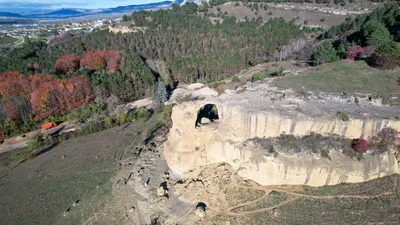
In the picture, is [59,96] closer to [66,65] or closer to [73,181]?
[66,65]

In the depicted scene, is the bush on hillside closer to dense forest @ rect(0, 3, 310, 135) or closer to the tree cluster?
dense forest @ rect(0, 3, 310, 135)

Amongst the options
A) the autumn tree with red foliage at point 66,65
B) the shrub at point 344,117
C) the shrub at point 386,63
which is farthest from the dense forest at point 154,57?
the shrub at point 344,117

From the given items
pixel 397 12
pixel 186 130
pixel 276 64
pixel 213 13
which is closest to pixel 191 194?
pixel 186 130

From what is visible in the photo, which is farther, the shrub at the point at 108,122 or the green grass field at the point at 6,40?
the green grass field at the point at 6,40

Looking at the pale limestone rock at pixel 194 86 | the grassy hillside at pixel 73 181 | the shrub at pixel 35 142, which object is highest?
the pale limestone rock at pixel 194 86

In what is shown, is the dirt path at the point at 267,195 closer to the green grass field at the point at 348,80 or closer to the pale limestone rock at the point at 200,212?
the pale limestone rock at the point at 200,212

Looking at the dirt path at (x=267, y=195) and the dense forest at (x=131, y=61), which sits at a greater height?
the dense forest at (x=131, y=61)
